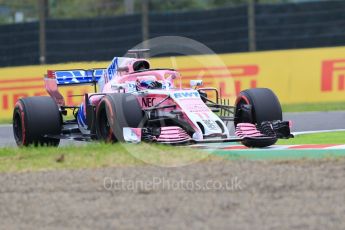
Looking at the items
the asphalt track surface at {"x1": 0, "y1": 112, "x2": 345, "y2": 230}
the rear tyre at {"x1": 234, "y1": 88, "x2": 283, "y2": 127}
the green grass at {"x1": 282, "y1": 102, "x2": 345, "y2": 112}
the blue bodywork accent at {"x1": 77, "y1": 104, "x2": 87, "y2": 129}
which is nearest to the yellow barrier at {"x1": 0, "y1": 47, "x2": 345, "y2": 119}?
the green grass at {"x1": 282, "y1": 102, "x2": 345, "y2": 112}

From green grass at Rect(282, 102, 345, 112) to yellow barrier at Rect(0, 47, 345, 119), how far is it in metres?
0.16

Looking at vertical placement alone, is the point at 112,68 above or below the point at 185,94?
above

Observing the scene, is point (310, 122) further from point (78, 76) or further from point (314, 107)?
point (78, 76)

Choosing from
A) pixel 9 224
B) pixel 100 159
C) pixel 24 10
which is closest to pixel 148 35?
pixel 24 10

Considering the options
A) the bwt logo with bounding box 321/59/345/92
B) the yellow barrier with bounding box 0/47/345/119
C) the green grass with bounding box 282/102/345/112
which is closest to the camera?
the green grass with bounding box 282/102/345/112

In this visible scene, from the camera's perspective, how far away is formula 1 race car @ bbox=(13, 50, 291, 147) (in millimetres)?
10617

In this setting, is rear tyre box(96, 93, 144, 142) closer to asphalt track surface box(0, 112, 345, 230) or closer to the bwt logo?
asphalt track surface box(0, 112, 345, 230)

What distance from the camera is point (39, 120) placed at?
11.9 meters

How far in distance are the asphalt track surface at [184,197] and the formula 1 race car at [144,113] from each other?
1.74 m

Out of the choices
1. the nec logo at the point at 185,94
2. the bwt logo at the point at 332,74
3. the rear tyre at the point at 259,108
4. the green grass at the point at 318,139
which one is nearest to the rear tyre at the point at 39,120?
the nec logo at the point at 185,94

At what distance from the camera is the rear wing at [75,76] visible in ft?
42.5

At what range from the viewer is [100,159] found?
926 cm

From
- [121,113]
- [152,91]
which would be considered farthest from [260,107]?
[121,113]

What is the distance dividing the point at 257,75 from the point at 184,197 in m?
13.2
